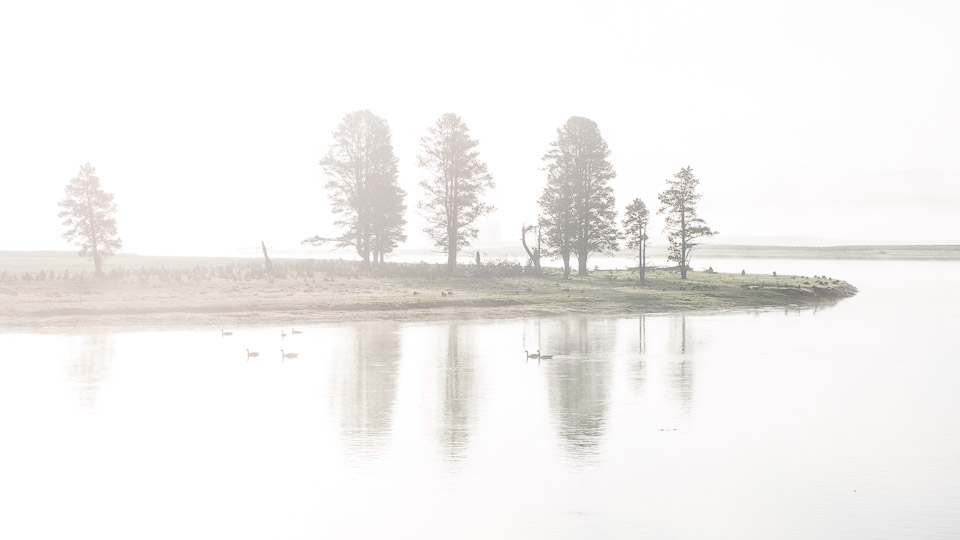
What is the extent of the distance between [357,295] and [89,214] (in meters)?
32.1

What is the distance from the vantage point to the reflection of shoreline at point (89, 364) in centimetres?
2286

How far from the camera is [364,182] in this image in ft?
262

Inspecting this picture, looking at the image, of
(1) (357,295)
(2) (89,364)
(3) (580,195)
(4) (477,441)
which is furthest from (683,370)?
(3) (580,195)

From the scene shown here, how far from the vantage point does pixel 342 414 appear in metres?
19.8

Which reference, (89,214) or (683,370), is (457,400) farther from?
(89,214)

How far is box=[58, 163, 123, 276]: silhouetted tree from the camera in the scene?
6925 centimetres

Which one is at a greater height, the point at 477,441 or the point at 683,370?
the point at 683,370

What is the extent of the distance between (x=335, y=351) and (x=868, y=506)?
2263cm

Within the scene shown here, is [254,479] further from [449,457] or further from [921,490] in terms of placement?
[921,490]

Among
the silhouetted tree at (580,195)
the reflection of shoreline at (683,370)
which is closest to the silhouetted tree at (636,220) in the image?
the silhouetted tree at (580,195)

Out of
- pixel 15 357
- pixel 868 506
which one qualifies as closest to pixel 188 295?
pixel 15 357

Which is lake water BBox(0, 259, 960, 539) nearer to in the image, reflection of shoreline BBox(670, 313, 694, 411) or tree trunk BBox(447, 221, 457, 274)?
reflection of shoreline BBox(670, 313, 694, 411)

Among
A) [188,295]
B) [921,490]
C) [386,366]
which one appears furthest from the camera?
[188,295]

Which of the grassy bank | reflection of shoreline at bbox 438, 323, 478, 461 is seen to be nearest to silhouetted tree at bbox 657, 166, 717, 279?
the grassy bank
